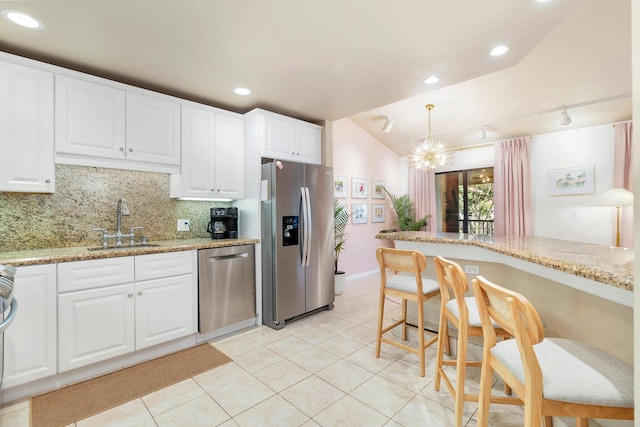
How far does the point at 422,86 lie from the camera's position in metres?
2.88

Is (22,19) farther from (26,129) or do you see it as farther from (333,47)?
(333,47)

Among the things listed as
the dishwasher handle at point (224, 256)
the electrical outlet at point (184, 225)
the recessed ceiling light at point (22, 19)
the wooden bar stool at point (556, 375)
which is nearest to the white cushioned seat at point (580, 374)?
the wooden bar stool at point (556, 375)

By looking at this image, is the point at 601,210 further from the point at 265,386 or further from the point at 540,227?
the point at 265,386

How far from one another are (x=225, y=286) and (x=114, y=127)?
1.71 m

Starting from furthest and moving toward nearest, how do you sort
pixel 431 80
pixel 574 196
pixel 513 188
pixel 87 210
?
pixel 513 188
pixel 574 196
pixel 431 80
pixel 87 210

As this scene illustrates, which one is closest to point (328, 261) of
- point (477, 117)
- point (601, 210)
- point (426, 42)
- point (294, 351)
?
point (294, 351)

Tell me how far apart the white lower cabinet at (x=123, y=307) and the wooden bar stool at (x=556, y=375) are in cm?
240

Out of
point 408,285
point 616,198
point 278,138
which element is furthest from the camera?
point 616,198

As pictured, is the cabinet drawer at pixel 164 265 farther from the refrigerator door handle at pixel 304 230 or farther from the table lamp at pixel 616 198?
the table lamp at pixel 616 198

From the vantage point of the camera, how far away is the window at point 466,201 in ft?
17.8

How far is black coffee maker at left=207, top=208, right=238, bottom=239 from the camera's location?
10.1 ft

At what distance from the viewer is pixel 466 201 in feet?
18.6

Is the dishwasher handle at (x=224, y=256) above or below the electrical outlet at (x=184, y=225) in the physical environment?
below

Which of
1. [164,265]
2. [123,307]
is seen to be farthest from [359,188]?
[123,307]
